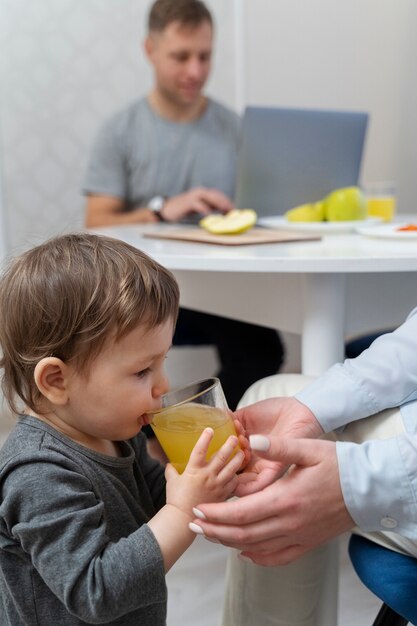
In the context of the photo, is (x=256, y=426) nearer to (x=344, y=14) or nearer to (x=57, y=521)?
(x=57, y=521)

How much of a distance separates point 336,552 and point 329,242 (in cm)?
56

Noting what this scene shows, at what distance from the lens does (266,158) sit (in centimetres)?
161

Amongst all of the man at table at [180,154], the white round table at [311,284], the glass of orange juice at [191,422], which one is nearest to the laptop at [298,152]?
the white round table at [311,284]

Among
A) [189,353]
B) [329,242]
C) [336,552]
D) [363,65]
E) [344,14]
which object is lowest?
[189,353]

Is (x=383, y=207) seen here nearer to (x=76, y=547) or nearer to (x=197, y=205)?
(x=197, y=205)

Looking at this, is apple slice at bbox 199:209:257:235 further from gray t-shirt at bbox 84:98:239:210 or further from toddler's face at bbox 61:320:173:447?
gray t-shirt at bbox 84:98:239:210

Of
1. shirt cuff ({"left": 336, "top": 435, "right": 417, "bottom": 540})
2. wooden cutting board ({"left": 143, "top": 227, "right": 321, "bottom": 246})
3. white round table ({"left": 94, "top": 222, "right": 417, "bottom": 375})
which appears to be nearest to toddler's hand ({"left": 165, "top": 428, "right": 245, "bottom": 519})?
shirt cuff ({"left": 336, "top": 435, "right": 417, "bottom": 540})

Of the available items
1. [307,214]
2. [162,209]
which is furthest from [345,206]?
[162,209]

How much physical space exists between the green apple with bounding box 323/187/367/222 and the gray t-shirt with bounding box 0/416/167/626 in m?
0.84

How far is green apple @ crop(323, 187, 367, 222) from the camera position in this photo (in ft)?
5.02

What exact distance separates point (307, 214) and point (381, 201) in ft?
0.97

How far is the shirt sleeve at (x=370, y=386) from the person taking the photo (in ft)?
2.90

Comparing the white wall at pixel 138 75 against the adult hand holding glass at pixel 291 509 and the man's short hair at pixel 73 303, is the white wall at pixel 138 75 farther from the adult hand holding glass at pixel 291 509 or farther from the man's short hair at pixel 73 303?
the adult hand holding glass at pixel 291 509

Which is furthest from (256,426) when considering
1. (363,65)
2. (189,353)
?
(363,65)
